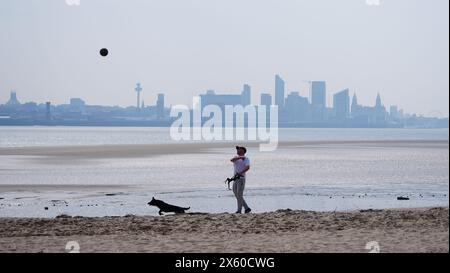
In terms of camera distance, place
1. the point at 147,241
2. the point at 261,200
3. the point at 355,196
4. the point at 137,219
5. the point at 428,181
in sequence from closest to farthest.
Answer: the point at 147,241 < the point at 137,219 < the point at 261,200 < the point at 355,196 < the point at 428,181

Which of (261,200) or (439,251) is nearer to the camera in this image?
(439,251)

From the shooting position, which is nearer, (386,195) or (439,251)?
(439,251)

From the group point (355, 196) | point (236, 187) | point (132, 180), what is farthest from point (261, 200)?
point (132, 180)

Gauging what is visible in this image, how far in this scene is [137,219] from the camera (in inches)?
667

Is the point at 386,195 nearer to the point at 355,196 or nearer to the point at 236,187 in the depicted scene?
the point at 355,196

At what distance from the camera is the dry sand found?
11.6 meters

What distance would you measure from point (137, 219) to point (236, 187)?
256 centimetres

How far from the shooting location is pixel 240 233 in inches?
536

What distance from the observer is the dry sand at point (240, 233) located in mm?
11578

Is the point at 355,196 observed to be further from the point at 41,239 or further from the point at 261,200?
the point at 41,239
